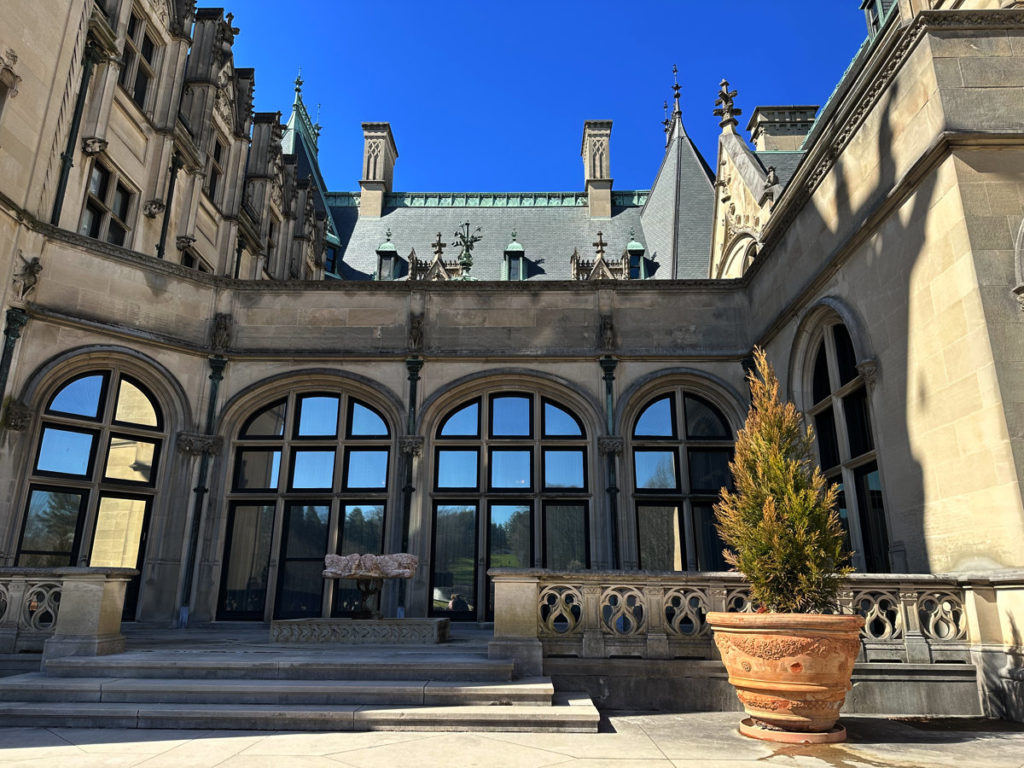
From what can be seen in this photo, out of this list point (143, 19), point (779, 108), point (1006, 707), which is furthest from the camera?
point (779, 108)

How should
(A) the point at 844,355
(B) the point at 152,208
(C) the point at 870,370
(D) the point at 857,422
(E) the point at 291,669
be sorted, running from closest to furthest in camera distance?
(E) the point at 291,669 → (C) the point at 870,370 → (D) the point at 857,422 → (A) the point at 844,355 → (B) the point at 152,208

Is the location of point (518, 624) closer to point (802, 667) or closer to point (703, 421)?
point (802, 667)

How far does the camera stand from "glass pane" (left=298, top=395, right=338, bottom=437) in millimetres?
12617

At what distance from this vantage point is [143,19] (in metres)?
14.5

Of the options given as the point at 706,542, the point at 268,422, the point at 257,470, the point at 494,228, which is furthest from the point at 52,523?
the point at 494,228

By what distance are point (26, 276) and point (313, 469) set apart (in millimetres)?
5110

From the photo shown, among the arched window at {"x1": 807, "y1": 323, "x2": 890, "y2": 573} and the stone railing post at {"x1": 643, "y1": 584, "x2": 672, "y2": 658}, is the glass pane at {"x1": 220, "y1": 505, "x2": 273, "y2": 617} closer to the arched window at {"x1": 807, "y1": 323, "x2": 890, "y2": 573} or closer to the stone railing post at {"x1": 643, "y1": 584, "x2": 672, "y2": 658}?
the stone railing post at {"x1": 643, "y1": 584, "x2": 672, "y2": 658}

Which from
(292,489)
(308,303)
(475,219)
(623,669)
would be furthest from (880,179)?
(475,219)

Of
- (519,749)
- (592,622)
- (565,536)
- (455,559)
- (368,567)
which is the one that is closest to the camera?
(519,749)

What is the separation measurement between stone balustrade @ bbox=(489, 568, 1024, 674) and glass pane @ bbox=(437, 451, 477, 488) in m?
5.19

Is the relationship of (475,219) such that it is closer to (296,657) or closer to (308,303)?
(308,303)

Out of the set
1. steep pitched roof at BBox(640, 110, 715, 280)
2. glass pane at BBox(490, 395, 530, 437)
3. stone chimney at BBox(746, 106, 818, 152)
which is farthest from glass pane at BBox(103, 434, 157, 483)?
stone chimney at BBox(746, 106, 818, 152)

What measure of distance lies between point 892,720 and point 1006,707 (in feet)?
2.94

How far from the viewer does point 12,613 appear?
7.69 metres
